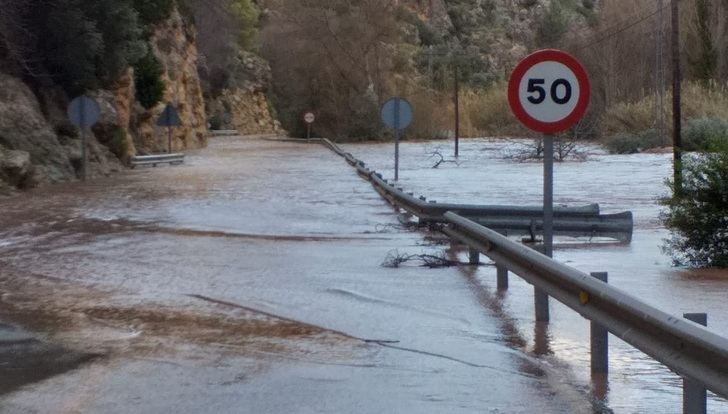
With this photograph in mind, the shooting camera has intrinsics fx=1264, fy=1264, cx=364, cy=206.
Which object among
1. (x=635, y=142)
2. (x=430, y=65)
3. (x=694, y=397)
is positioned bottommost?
(x=635, y=142)

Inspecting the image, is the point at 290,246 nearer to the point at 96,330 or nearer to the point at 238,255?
the point at 238,255

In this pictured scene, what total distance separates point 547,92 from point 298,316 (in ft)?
9.14

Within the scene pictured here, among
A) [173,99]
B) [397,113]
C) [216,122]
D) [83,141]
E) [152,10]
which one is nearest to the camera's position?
[397,113]

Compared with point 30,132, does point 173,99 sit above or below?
above

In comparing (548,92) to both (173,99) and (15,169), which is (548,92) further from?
(173,99)

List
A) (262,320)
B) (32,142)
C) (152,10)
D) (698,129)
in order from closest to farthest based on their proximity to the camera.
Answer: (262,320), (32,142), (698,129), (152,10)

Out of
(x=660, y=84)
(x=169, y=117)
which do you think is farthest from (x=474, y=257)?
(x=660, y=84)

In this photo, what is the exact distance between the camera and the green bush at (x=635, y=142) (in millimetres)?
54875

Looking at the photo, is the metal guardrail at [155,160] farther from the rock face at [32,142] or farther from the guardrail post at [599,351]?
the guardrail post at [599,351]

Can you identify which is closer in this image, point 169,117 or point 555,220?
point 555,220

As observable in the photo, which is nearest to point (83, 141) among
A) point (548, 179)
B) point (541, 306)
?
point (541, 306)

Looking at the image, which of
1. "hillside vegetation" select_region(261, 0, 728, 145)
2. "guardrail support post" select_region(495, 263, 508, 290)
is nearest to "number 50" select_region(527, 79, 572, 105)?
"guardrail support post" select_region(495, 263, 508, 290)

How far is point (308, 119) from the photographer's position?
77125mm

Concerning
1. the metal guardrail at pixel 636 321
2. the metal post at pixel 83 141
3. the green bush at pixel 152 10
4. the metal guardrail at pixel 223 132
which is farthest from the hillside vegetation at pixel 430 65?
the metal guardrail at pixel 636 321
